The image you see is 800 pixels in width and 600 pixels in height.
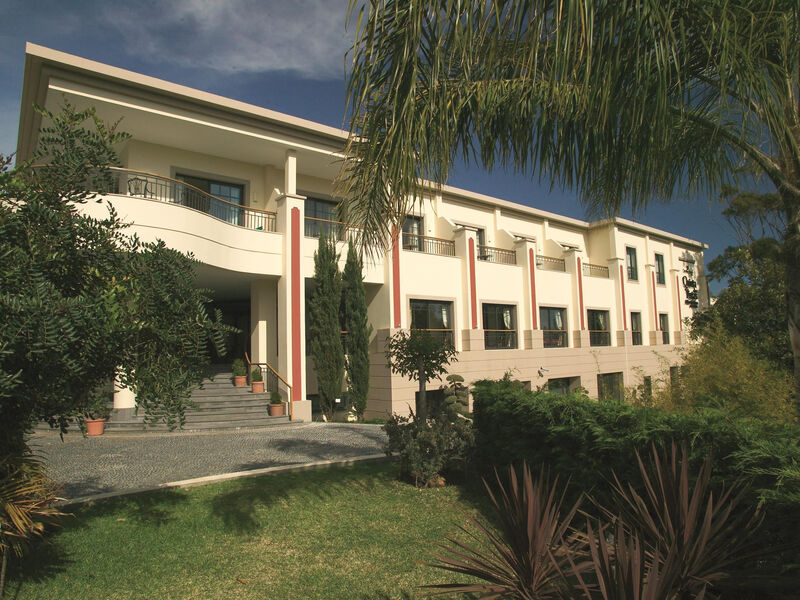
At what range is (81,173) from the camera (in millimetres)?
4359

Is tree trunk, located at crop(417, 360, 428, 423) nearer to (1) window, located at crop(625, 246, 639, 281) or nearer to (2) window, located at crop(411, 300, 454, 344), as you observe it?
(2) window, located at crop(411, 300, 454, 344)

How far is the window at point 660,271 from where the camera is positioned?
103ft

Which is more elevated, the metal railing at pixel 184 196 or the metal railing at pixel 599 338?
the metal railing at pixel 184 196

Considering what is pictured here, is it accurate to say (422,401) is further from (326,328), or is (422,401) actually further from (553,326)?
(553,326)

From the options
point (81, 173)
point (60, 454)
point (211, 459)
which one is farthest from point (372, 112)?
point (60, 454)

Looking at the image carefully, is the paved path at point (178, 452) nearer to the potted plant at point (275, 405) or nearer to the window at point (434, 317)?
the potted plant at point (275, 405)

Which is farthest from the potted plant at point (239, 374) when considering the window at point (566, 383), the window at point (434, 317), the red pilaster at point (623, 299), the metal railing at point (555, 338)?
the red pilaster at point (623, 299)

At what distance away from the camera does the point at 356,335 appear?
16.4 metres

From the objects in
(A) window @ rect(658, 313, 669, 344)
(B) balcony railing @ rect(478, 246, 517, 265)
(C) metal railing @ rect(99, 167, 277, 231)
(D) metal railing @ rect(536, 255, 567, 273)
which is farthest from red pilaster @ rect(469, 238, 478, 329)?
(A) window @ rect(658, 313, 669, 344)

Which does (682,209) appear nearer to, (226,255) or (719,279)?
(226,255)

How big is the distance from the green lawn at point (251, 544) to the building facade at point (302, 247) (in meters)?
3.69

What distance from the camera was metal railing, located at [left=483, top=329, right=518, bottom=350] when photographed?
1998 centimetres

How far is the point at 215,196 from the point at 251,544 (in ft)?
39.7

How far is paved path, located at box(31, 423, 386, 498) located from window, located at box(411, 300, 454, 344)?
5.77 meters
